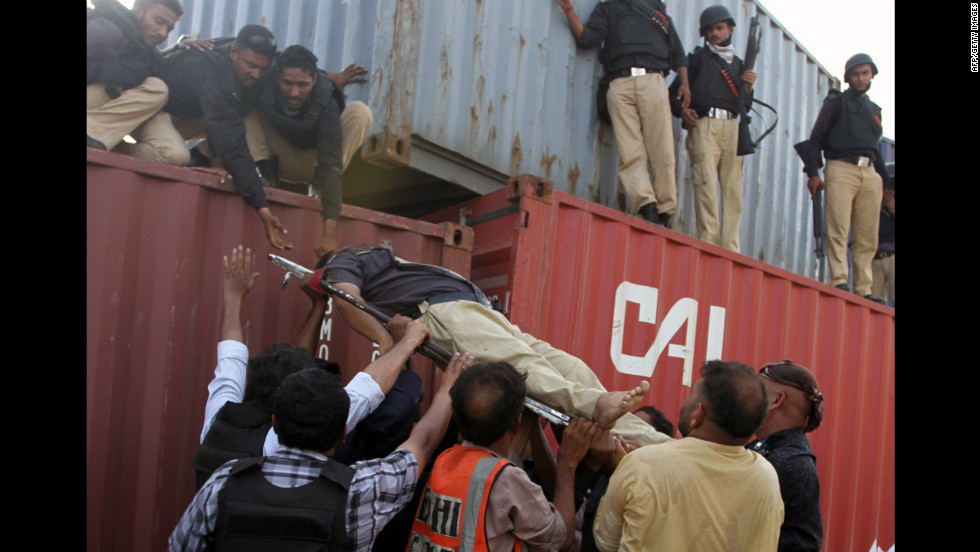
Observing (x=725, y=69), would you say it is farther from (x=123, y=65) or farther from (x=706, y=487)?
(x=706, y=487)

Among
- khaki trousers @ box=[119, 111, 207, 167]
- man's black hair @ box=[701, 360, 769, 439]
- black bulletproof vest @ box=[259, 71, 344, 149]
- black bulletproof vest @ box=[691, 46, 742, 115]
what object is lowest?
man's black hair @ box=[701, 360, 769, 439]

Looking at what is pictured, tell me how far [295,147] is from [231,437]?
197 cm

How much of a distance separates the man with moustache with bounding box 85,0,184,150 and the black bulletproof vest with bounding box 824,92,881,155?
4.91m

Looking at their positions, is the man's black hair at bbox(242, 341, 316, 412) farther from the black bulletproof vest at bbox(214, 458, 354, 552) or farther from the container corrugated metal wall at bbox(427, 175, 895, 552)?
the container corrugated metal wall at bbox(427, 175, 895, 552)

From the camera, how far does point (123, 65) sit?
3.26m

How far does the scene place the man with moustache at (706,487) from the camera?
1985 mm

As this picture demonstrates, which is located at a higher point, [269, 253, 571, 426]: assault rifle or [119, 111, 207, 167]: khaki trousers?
[119, 111, 207, 167]: khaki trousers

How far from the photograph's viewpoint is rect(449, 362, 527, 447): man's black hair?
204cm

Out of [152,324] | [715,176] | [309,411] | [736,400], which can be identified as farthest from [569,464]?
[715,176]

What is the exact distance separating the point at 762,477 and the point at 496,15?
9.65ft

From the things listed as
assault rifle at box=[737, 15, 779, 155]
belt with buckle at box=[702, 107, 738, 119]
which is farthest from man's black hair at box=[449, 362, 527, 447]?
assault rifle at box=[737, 15, 779, 155]

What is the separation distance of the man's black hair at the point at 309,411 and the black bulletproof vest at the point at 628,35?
131 inches

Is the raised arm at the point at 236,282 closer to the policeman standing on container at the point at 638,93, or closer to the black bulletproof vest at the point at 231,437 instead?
the black bulletproof vest at the point at 231,437

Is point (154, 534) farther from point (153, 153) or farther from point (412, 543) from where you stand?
point (153, 153)
